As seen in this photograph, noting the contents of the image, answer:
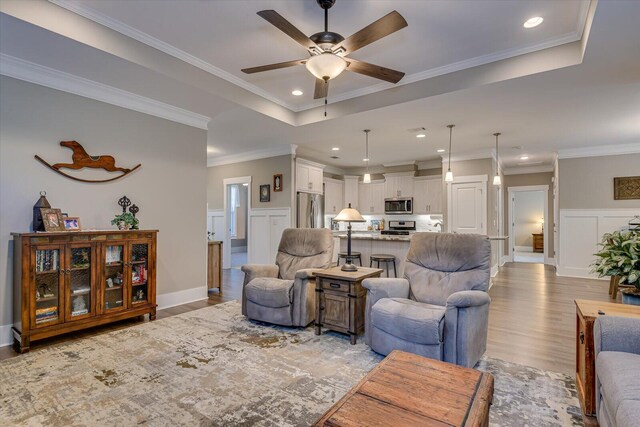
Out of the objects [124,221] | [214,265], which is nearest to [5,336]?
[124,221]

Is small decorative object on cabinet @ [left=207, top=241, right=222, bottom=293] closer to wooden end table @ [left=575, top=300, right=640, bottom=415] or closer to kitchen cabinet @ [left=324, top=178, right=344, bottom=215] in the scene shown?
kitchen cabinet @ [left=324, top=178, right=344, bottom=215]

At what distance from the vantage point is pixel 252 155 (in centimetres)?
691

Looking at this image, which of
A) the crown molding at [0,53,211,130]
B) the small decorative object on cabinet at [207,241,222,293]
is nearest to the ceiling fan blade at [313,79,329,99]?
the crown molding at [0,53,211,130]

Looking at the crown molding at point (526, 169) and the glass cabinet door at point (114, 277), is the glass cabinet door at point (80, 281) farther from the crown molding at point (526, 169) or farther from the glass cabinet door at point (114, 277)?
the crown molding at point (526, 169)

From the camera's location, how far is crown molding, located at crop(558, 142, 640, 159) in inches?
239

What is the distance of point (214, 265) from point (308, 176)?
9.21 feet

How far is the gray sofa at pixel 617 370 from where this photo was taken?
1243mm

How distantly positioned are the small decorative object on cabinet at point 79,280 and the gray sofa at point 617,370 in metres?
3.94

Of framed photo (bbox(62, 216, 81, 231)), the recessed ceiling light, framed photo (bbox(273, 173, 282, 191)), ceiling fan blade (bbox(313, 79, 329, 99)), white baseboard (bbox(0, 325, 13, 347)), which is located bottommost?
white baseboard (bbox(0, 325, 13, 347))

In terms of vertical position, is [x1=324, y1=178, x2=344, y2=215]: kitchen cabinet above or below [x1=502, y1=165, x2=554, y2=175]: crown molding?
below

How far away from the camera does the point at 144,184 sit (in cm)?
407

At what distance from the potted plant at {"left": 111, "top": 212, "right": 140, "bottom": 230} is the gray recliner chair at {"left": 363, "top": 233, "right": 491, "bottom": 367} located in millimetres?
2709

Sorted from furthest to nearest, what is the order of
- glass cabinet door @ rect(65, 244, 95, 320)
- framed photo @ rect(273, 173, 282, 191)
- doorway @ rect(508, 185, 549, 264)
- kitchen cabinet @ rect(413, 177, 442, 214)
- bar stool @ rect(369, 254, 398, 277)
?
doorway @ rect(508, 185, 549, 264) → kitchen cabinet @ rect(413, 177, 442, 214) → framed photo @ rect(273, 173, 282, 191) → bar stool @ rect(369, 254, 398, 277) → glass cabinet door @ rect(65, 244, 95, 320)

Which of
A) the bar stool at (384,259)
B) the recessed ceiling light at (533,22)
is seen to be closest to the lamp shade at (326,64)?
the recessed ceiling light at (533,22)
